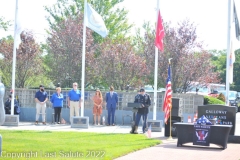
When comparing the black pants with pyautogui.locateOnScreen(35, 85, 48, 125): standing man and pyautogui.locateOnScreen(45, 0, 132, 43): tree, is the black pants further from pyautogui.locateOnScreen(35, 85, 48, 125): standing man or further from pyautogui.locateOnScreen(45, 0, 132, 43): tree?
pyautogui.locateOnScreen(45, 0, 132, 43): tree

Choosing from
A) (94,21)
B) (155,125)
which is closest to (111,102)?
(155,125)

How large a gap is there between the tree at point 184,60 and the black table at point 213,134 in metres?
14.1

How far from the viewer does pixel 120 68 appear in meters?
33.8

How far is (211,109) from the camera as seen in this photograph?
19.6 m

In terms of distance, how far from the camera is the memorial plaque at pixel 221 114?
63.8 ft

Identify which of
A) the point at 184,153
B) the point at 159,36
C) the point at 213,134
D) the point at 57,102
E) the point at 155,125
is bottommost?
the point at 184,153

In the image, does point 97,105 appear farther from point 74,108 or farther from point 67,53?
point 67,53

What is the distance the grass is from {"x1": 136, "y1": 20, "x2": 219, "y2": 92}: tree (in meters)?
11.8

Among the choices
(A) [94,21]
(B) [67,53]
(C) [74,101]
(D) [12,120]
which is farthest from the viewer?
(B) [67,53]

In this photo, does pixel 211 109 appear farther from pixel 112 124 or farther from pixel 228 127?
pixel 112 124

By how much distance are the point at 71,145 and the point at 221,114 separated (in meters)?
5.95

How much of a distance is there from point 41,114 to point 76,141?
10407 millimetres

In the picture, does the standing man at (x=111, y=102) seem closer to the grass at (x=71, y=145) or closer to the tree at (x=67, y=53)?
the grass at (x=71, y=145)

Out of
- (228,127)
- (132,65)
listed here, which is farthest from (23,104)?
(228,127)
